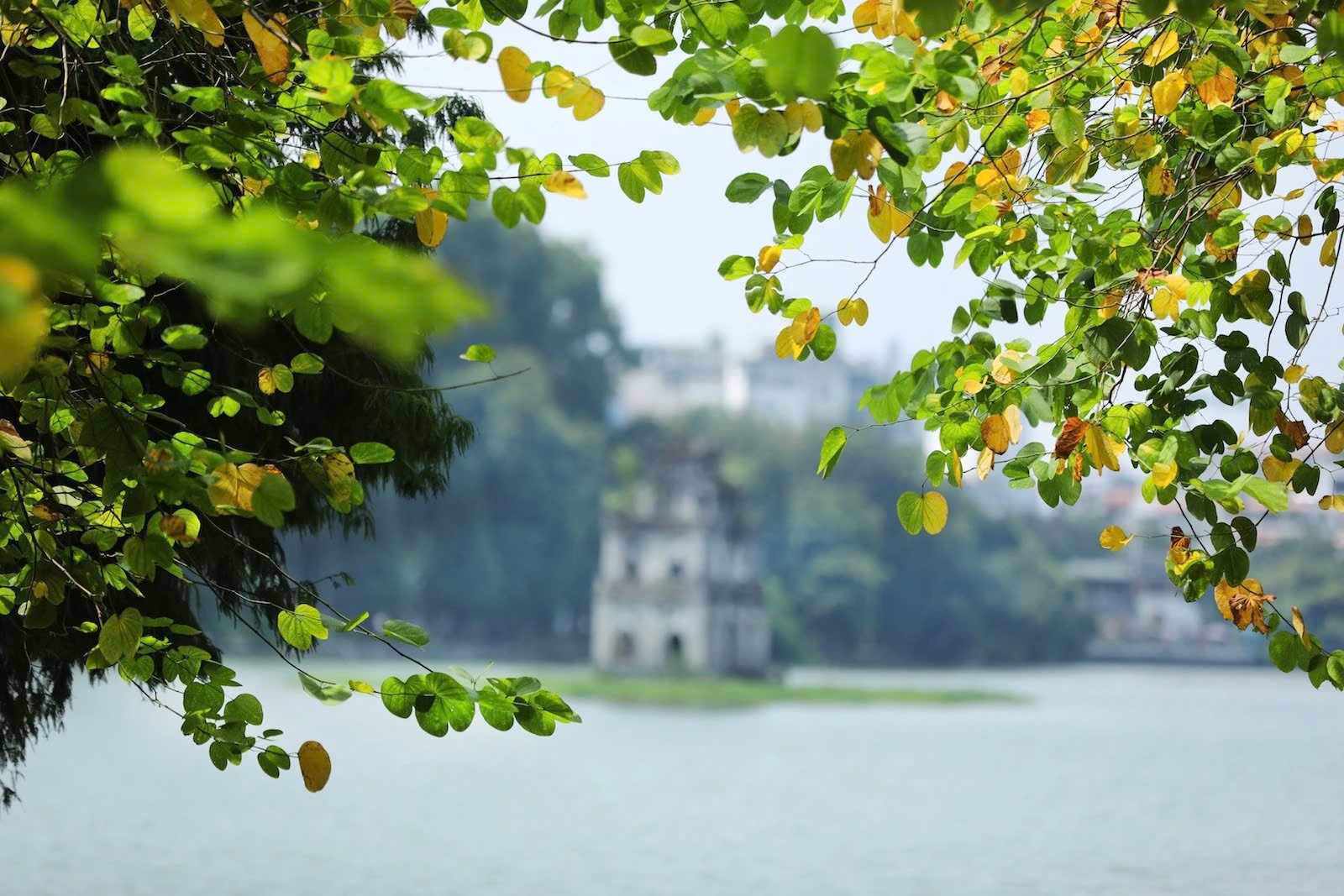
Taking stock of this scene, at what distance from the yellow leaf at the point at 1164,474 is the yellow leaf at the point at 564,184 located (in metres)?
1.01

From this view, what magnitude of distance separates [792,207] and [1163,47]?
30.5 inches

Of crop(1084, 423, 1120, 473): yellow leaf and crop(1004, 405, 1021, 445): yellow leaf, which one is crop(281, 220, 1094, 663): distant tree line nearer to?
crop(1004, 405, 1021, 445): yellow leaf

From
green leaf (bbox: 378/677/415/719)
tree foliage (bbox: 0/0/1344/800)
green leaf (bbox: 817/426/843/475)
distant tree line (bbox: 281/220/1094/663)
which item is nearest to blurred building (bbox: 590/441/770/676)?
distant tree line (bbox: 281/220/1094/663)

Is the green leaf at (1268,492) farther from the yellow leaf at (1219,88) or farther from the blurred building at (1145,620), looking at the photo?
the blurred building at (1145,620)

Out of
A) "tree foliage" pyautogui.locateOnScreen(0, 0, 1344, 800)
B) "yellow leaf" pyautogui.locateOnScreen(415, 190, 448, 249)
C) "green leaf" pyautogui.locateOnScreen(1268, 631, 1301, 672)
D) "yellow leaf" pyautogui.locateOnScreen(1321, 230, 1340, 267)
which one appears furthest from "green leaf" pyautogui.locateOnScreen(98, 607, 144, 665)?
"yellow leaf" pyautogui.locateOnScreen(1321, 230, 1340, 267)

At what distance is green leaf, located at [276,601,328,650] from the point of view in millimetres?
2268

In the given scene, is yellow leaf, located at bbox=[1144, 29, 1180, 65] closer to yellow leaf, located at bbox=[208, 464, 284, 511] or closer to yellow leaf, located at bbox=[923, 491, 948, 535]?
yellow leaf, located at bbox=[923, 491, 948, 535]

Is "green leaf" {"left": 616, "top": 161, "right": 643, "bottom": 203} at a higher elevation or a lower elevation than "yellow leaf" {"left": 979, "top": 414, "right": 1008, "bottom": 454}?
higher

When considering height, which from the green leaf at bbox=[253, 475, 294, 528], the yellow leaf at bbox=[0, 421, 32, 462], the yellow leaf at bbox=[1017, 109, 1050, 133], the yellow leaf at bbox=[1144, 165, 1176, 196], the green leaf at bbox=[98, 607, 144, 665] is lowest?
the green leaf at bbox=[98, 607, 144, 665]

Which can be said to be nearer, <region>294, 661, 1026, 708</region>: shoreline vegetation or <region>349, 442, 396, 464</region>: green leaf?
<region>349, 442, 396, 464</region>: green leaf

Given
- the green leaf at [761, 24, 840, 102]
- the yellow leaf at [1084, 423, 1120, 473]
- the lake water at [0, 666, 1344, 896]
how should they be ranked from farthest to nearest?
the lake water at [0, 666, 1344, 896]
the yellow leaf at [1084, 423, 1120, 473]
the green leaf at [761, 24, 840, 102]

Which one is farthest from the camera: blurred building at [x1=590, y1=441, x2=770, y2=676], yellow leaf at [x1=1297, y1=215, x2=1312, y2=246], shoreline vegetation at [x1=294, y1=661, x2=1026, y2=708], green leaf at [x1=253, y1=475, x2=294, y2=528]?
blurred building at [x1=590, y1=441, x2=770, y2=676]

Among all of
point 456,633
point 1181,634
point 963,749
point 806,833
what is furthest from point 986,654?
point 806,833

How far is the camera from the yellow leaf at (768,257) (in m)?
2.62
